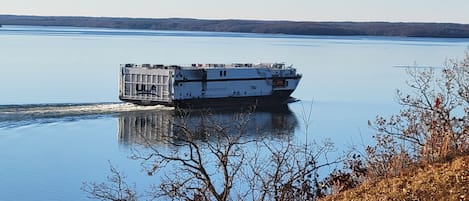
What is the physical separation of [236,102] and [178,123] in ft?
29.5

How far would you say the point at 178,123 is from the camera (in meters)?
33.8

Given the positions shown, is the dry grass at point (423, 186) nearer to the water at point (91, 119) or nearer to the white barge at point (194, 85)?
the water at point (91, 119)

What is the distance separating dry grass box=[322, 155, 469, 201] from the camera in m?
7.74

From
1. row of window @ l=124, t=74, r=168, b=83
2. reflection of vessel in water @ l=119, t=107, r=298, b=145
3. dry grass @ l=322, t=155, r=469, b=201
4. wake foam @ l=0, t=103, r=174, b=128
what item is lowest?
reflection of vessel in water @ l=119, t=107, r=298, b=145

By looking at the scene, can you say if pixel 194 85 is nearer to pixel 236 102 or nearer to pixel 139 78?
pixel 236 102

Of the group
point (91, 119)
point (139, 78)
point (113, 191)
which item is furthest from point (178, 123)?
point (113, 191)

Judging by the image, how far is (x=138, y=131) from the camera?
32094mm

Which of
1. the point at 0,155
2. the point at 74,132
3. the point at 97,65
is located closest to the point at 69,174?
the point at 0,155

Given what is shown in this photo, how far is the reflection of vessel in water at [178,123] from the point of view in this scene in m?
29.9

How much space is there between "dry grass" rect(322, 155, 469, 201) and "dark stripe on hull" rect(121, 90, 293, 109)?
98.1ft

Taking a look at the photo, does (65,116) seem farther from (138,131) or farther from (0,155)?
(0,155)

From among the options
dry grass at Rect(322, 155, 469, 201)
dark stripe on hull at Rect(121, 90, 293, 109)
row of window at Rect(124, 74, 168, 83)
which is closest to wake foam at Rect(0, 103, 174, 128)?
row of window at Rect(124, 74, 168, 83)

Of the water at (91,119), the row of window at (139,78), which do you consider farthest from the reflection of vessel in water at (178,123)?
the row of window at (139,78)

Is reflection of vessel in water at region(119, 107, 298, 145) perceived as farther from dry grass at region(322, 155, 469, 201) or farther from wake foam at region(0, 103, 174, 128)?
dry grass at region(322, 155, 469, 201)
